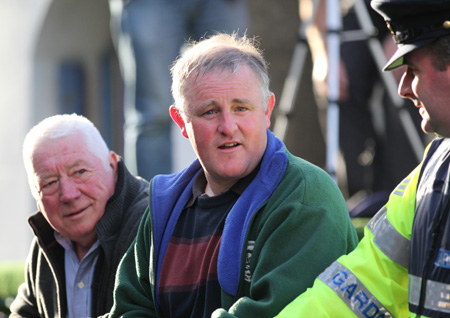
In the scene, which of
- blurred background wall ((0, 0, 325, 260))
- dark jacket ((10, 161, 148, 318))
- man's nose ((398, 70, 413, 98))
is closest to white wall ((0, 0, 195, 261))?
blurred background wall ((0, 0, 325, 260))

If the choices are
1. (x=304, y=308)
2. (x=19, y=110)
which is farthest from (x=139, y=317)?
(x=19, y=110)

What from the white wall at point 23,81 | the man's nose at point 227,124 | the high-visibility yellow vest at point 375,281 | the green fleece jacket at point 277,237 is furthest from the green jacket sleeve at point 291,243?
the white wall at point 23,81

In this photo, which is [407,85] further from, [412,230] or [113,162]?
[113,162]

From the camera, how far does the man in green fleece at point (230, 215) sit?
317 centimetres

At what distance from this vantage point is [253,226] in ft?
10.8

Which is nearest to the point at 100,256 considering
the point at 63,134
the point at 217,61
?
the point at 63,134

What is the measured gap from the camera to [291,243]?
3.18 metres

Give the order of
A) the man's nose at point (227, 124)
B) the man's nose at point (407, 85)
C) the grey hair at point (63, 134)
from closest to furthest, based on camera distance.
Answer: the man's nose at point (407, 85) → the man's nose at point (227, 124) → the grey hair at point (63, 134)

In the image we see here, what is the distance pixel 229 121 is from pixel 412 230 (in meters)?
0.79

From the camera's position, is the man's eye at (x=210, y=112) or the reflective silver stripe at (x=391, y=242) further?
the man's eye at (x=210, y=112)

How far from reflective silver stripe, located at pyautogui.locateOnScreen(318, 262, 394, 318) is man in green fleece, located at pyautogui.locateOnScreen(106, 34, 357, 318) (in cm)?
15

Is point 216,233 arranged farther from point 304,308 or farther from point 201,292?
point 304,308

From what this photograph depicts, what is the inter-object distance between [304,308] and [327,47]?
119 inches

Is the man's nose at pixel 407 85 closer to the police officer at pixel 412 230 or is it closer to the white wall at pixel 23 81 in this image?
the police officer at pixel 412 230
